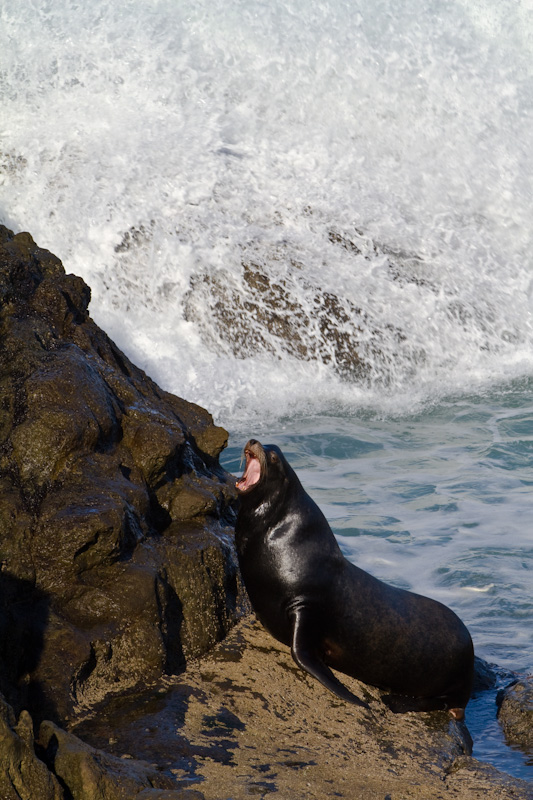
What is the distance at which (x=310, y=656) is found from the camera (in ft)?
13.0

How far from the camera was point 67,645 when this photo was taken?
11.5 feet

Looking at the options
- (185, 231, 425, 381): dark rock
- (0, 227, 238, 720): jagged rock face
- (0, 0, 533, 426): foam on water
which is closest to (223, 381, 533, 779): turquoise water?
(0, 0, 533, 426): foam on water

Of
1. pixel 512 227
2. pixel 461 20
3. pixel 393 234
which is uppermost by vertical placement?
pixel 461 20

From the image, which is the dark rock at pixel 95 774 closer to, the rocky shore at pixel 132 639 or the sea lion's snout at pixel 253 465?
the rocky shore at pixel 132 639

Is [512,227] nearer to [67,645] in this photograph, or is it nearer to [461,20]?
[461,20]

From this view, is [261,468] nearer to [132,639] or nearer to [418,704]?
[132,639]

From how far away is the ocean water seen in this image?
8.26 meters

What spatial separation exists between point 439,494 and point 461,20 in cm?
1308

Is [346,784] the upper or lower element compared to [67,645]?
upper

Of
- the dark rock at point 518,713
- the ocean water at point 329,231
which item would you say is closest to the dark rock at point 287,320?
the ocean water at point 329,231

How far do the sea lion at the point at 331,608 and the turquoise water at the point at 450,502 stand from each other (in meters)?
0.40

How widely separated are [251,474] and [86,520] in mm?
913

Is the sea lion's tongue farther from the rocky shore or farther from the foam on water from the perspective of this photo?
the foam on water

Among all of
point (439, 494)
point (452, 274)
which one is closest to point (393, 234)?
point (452, 274)
